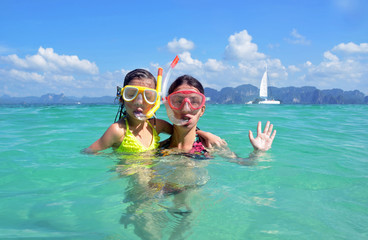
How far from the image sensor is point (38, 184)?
9.45 ft

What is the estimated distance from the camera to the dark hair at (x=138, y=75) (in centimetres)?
342

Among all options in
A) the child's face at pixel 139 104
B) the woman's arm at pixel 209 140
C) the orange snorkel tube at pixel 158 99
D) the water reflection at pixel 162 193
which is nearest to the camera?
the water reflection at pixel 162 193

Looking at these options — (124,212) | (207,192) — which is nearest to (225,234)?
(207,192)

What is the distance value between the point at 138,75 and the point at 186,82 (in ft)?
2.33

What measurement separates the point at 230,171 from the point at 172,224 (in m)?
1.45

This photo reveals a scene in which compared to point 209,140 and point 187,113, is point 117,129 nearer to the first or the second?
point 187,113

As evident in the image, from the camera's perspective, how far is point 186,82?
3.14m

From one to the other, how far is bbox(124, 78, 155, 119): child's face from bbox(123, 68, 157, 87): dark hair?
50 mm

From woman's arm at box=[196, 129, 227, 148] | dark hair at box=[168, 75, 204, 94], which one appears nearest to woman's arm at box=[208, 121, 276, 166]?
woman's arm at box=[196, 129, 227, 148]

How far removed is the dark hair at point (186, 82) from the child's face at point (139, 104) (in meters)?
0.35

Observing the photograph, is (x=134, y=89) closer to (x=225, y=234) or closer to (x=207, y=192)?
(x=207, y=192)

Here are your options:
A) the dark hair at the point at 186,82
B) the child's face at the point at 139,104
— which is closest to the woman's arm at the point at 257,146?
the dark hair at the point at 186,82

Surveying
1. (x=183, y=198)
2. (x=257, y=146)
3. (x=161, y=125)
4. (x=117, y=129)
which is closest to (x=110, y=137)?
(x=117, y=129)

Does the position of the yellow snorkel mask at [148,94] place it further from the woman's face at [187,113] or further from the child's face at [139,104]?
the woman's face at [187,113]
